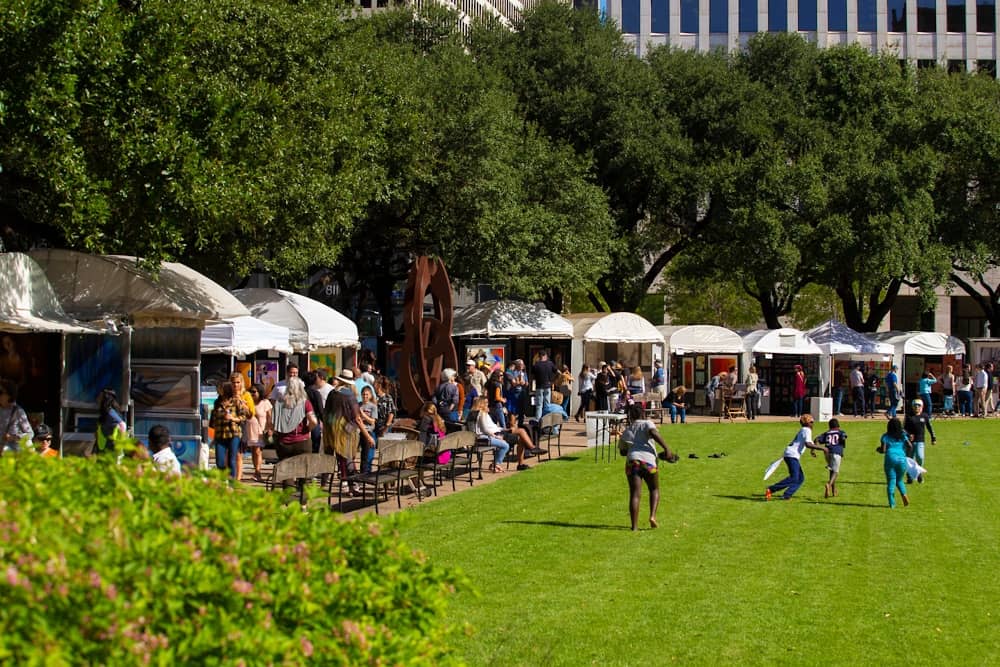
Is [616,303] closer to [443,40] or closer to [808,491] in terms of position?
[443,40]

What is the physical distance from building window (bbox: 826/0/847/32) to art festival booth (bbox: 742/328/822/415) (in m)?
40.0

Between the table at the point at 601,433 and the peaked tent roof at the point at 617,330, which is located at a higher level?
the peaked tent roof at the point at 617,330

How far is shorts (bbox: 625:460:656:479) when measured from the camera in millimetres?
14711

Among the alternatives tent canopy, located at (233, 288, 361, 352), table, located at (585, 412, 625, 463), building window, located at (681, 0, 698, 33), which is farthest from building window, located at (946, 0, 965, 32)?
tent canopy, located at (233, 288, 361, 352)

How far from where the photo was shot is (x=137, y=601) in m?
3.94

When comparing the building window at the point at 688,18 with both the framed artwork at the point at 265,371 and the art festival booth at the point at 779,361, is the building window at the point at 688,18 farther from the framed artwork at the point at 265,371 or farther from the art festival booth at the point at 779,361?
the framed artwork at the point at 265,371

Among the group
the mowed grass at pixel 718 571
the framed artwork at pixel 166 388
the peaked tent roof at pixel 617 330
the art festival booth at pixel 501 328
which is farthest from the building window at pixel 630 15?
the framed artwork at pixel 166 388

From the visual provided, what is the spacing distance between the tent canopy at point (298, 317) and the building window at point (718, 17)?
54.3 metres

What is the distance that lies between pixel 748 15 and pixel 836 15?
17.0 ft

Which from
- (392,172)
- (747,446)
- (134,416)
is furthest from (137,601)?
(392,172)

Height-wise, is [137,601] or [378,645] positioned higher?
[137,601]

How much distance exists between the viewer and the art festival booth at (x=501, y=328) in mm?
35125

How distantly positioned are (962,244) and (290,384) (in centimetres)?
3242

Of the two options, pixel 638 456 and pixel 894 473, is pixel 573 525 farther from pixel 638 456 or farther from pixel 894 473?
pixel 894 473
